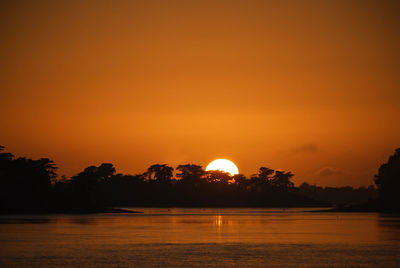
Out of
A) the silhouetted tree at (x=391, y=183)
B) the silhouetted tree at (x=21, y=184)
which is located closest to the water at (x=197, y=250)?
the silhouetted tree at (x=21, y=184)

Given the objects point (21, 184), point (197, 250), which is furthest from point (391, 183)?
point (197, 250)

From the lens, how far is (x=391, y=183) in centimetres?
15338

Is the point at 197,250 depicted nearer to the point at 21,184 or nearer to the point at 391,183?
the point at 21,184

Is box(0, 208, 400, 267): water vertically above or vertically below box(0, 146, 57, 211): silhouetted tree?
below

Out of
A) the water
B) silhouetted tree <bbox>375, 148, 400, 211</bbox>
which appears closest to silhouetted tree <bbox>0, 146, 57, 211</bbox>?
the water

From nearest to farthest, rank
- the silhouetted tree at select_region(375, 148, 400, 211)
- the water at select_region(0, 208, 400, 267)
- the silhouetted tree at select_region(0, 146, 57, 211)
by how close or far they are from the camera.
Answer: the water at select_region(0, 208, 400, 267)
the silhouetted tree at select_region(0, 146, 57, 211)
the silhouetted tree at select_region(375, 148, 400, 211)

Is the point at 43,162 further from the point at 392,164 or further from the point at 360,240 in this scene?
the point at 360,240

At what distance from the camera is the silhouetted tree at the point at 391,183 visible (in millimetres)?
152000

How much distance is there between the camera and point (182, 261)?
135 ft

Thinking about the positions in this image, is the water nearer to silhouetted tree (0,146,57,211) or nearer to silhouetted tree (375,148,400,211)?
silhouetted tree (0,146,57,211)

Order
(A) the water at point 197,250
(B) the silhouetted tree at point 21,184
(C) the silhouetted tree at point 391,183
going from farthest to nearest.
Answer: (C) the silhouetted tree at point 391,183 < (B) the silhouetted tree at point 21,184 < (A) the water at point 197,250

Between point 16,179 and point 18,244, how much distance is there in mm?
88510

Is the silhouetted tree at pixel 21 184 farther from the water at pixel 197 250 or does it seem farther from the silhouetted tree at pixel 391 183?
the silhouetted tree at pixel 391 183

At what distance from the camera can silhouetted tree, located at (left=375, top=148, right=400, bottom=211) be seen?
15200 centimetres
